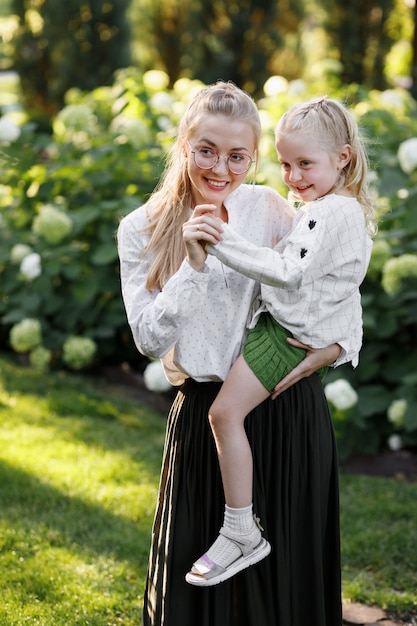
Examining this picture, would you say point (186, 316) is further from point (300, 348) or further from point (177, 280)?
point (300, 348)

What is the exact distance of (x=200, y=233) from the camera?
75.7 inches

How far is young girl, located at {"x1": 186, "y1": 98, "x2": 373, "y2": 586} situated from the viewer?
204 cm

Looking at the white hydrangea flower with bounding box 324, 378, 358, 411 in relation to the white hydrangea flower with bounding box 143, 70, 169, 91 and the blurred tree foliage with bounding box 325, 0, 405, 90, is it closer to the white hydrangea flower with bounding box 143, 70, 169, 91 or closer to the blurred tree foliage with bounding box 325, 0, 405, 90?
the white hydrangea flower with bounding box 143, 70, 169, 91

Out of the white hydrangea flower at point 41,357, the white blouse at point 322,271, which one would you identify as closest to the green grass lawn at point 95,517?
the white hydrangea flower at point 41,357

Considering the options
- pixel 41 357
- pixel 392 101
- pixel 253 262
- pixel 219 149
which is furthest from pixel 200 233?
pixel 392 101

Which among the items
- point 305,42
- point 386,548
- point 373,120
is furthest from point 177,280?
point 305,42

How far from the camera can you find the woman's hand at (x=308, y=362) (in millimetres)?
2096

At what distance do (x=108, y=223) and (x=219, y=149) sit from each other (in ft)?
10.6

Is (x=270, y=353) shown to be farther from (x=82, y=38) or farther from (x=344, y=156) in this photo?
(x=82, y=38)

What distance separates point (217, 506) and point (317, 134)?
35.6 inches

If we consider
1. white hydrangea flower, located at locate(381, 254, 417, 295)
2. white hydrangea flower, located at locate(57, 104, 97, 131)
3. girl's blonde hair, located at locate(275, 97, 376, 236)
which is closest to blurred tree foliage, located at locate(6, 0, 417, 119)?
white hydrangea flower, located at locate(57, 104, 97, 131)

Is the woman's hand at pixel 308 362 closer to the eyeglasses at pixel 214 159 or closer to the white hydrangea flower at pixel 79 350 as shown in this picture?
the eyeglasses at pixel 214 159

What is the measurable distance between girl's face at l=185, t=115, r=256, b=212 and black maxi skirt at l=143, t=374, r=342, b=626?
470mm

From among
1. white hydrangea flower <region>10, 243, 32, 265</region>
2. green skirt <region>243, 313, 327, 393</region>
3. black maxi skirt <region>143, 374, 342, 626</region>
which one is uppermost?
green skirt <region>243, 313, 327, 393</region>
